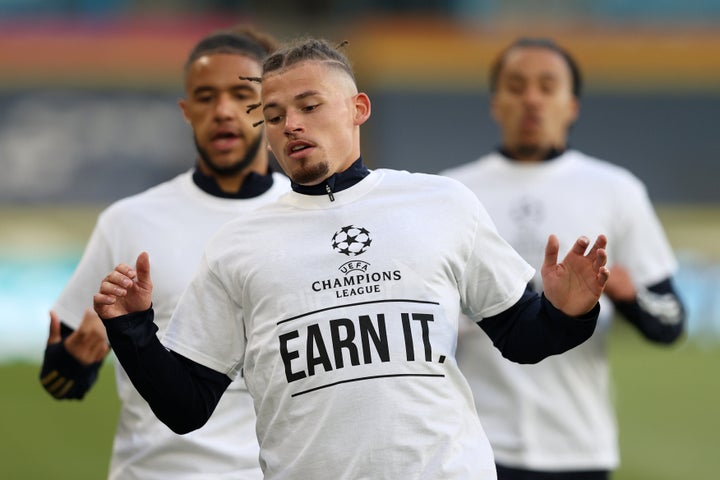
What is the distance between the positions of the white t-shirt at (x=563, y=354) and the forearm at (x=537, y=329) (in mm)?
1783

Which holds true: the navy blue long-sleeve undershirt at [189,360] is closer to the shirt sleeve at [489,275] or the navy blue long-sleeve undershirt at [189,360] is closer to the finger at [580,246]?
the shirt sleeve at [489,275]

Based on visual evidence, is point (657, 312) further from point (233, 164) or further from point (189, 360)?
point (189, 360)

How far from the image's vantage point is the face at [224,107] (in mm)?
4727

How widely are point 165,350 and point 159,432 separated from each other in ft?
3.43

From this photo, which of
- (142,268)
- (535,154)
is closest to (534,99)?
(535,154)

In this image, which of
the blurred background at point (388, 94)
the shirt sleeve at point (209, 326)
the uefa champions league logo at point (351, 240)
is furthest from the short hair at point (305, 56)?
the blurred background at point (388, 94)

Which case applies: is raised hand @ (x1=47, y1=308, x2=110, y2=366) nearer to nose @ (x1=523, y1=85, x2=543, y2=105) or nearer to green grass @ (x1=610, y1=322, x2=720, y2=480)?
nose @ (x1=523, y1=85, x2=543, y2=105)

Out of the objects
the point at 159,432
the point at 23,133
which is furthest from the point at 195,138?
the point at 23,133

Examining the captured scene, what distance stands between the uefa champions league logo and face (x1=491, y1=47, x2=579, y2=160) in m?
2.26

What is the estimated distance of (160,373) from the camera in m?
3.47

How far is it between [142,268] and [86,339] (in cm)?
121

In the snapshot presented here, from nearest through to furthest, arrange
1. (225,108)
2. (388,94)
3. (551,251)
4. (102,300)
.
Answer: (102,300), (551,251), (225,108), (388,94)

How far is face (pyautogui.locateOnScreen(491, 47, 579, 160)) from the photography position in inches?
224

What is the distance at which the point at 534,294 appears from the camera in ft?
11.9
